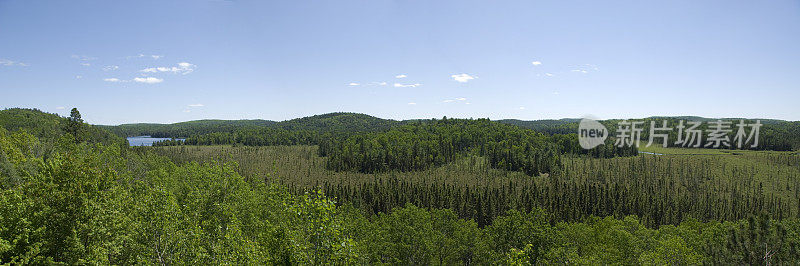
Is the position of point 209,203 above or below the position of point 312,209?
below

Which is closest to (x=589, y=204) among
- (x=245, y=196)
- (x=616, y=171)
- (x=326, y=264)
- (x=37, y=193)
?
(x=616, y=171)

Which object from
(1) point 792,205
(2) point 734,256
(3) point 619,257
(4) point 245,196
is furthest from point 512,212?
(1) point 792,205

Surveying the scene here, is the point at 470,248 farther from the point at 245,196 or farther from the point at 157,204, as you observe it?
the point at 157,204

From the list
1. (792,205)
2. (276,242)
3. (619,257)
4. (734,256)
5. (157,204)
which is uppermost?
(157,204)

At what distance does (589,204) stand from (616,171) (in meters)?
84.5

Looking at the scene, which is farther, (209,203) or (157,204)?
(209,203)

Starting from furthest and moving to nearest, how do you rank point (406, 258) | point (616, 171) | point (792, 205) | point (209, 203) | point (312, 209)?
point (616, 171) < point (792, 205) < point (406, 258) < point (209, 203) < point (312, 209)

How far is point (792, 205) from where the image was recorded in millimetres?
131125

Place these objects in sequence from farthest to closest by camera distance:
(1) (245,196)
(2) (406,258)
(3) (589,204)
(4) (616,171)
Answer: (4) (616,171)
(3) (589,204)
(2) (406,258)
(1) (245,196)

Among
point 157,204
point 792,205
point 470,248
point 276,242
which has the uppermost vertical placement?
point 157,204

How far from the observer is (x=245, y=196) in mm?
34625

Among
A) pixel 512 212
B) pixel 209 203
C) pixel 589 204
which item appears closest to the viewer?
pixel 209 203

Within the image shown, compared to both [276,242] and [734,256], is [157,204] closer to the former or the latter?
[276,242]

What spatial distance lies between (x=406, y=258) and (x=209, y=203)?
94.9ft
